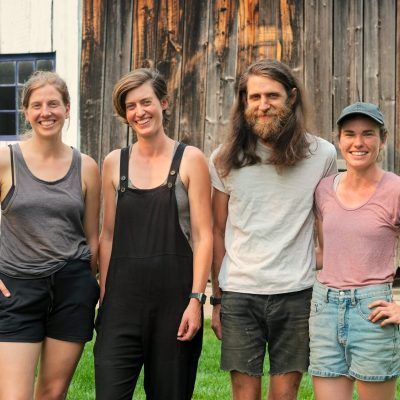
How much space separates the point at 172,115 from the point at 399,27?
258 cm

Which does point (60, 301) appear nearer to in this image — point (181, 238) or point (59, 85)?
point (181, 238)

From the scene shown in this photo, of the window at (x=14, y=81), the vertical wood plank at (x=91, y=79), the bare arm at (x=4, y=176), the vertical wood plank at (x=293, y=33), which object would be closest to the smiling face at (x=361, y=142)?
the bare arm at (x=4, y=176)

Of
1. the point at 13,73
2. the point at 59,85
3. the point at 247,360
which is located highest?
the point at 13,73

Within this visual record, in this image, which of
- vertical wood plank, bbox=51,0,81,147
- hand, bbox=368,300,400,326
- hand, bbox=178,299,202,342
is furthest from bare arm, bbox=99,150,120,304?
vertical wood plank, bbox=51,0,81,147

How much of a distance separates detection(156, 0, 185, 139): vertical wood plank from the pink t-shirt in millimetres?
5501

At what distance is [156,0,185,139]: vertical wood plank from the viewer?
9.23m

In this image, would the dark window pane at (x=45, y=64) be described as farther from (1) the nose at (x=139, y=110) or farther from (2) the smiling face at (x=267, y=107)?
(2) the smiling face at (x=267, y=107)

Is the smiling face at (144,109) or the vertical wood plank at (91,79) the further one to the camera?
the vertical wood plank at (91,79)

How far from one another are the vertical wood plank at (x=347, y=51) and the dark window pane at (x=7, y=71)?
395cm

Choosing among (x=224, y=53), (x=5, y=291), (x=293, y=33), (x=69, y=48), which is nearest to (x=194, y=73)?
(x=224, y=53)

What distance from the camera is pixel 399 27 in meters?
8.67

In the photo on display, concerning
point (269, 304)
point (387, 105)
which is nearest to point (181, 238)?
point (269, 304)

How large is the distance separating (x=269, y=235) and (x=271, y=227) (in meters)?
0.04

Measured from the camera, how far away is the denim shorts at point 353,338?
149 inches
